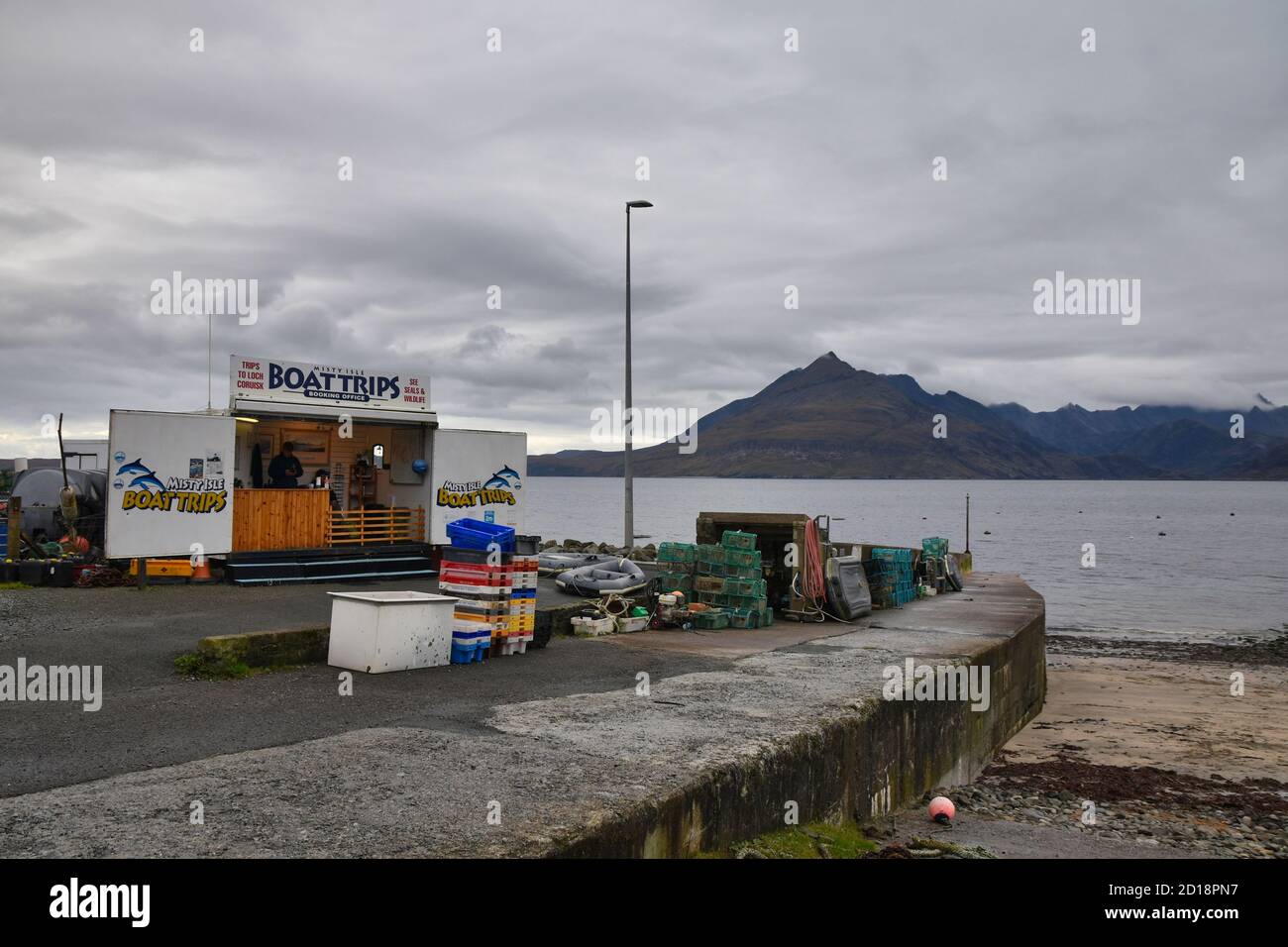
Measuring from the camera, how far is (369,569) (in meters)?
20.6

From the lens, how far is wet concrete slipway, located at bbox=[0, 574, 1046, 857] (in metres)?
5.69

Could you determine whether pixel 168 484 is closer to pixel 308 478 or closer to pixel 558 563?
pixel 308 478

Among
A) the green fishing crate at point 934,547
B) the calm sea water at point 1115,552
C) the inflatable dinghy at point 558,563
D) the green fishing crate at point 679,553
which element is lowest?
the calm sea water at point 1115,552

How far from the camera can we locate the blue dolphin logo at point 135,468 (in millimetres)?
17812

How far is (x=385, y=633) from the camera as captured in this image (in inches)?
437

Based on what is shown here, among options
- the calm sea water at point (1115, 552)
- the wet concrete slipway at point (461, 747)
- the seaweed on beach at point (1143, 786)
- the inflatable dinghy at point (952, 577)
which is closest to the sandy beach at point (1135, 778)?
the seaweed on beach at point (1143, 786)

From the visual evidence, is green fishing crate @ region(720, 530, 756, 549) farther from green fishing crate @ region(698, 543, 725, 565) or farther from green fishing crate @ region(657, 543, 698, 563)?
green fishing crate @ region(657, 543, 698, 563)

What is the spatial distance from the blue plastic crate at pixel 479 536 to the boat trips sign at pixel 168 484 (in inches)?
332

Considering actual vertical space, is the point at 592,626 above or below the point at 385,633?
below

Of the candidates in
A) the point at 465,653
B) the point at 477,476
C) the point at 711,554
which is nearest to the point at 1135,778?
the point at 711,554

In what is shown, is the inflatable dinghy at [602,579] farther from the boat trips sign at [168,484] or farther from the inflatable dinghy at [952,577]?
the inflatable dinghy at [952,577]

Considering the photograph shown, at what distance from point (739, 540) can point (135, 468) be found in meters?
11.3

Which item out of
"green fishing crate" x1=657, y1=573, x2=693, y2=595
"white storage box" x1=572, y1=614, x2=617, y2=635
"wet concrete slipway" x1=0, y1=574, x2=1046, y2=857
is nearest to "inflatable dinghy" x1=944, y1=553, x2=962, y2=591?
"green fishing crate" x1=657, y1=573, x2=693, y2=595
